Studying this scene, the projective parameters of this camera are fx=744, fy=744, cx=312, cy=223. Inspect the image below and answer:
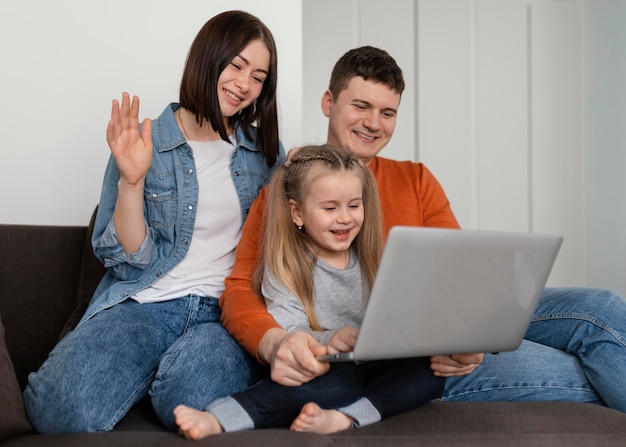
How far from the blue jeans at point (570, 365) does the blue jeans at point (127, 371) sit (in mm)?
497

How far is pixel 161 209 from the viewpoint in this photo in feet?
5.94

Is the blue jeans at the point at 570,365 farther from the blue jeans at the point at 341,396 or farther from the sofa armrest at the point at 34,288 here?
the sofa armrest at the point at 34,288

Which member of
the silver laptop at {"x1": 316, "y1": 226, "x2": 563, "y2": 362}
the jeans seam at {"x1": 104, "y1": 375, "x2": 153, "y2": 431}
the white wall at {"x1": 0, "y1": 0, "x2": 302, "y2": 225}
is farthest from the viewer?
the white wall at {"x1": 0, "y1": 0, "x2": 302, "y2": 225}

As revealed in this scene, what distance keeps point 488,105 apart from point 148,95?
1.61 m

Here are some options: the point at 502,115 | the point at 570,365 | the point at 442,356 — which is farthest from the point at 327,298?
the point at 502,115

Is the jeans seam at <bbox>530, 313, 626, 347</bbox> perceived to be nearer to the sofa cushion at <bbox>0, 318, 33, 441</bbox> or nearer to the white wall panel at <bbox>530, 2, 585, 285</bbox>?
the sofa cushion at <bbox>0, 318, 33, 441</bbox>

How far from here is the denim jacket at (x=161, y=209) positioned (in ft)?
5.66

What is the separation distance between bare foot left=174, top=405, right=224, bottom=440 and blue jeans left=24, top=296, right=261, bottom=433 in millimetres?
130

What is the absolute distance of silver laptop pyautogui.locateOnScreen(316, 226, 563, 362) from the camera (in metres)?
1.20

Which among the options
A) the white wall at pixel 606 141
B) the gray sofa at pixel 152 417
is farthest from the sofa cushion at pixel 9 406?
the white wall at pixel 606 141

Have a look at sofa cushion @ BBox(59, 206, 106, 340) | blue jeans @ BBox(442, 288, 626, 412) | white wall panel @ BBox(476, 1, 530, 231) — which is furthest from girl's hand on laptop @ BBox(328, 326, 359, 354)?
white wall panel @ BBox(476, 1, 530, 231)

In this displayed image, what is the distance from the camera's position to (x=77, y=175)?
226cm

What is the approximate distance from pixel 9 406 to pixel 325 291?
66 centimetres

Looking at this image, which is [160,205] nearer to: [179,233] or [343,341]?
[179,233]
